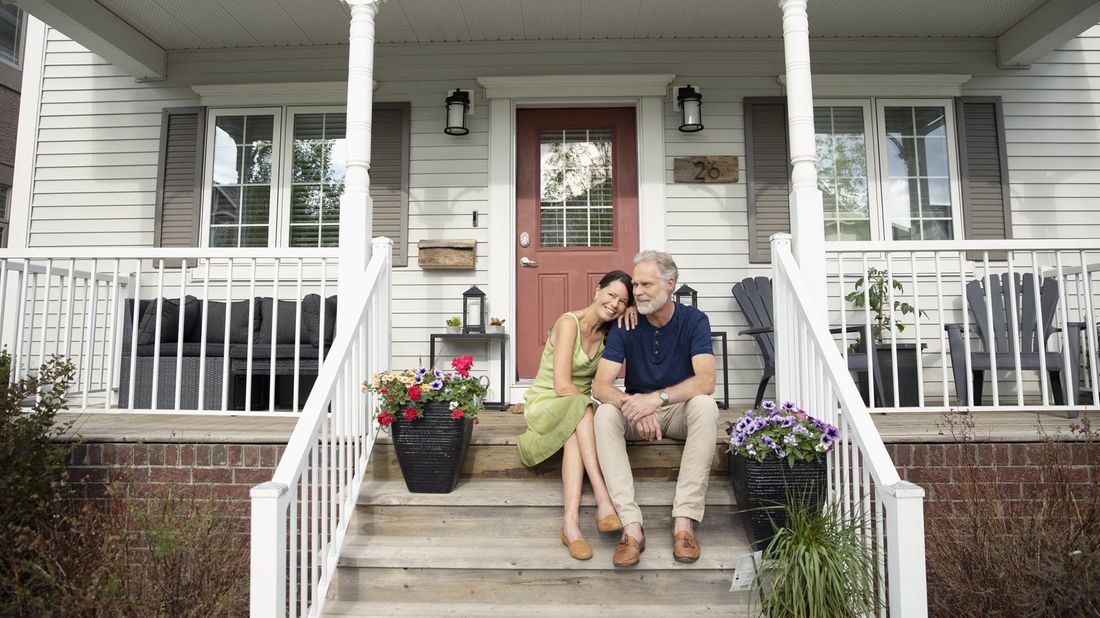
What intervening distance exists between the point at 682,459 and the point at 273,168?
3.83 metres

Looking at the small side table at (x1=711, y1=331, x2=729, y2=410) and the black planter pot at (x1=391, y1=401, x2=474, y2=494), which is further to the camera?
the small side table at (x1=711, y1=331, x2=729, y2=410)

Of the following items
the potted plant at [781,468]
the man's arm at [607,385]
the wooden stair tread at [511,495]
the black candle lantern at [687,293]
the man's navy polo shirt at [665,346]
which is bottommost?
the wooden stair tread at [511,495]

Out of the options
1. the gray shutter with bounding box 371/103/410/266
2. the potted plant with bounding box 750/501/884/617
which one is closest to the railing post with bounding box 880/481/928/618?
the potted plant with bounding box 750/501/884/617

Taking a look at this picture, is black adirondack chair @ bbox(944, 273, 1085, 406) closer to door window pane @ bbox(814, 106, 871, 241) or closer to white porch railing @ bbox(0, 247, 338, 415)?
door window pane @ bbox(814, 106, 871, 241)

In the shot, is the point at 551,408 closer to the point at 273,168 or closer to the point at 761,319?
the point at 761,319

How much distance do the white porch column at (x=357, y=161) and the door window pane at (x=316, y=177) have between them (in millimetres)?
1601

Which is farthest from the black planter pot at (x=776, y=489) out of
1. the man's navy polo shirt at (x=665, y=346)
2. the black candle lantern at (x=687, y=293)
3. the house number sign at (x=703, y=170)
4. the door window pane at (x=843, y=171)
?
the door window pane at (x=843, y=171)

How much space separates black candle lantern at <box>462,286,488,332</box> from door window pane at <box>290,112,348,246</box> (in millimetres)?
1115

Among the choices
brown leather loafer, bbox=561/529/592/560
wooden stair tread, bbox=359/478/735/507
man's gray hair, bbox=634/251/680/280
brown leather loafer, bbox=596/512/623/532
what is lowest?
brown leather loafer, bbox=561/529/592/560

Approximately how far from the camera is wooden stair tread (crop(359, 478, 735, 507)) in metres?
2.67

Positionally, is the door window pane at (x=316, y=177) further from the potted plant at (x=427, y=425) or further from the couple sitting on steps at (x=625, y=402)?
the couple sitting on steps at (x=625, y=402)

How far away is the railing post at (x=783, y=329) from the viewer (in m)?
3.13

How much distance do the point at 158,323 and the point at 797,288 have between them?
3066 millimetres

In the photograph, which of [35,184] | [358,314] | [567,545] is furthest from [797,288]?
[35,184]
